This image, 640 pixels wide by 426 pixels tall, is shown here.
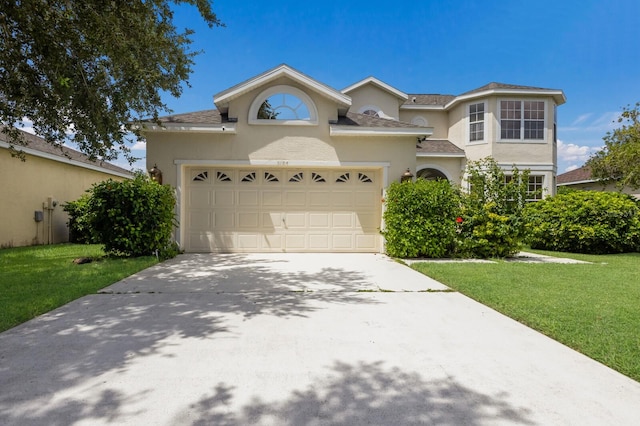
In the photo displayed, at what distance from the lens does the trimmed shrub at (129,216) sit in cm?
833

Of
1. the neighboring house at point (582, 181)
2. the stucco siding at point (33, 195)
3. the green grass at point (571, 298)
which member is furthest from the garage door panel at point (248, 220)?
the neighboring house at point (582, 181)

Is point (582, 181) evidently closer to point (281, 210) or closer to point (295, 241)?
point (295, 241)

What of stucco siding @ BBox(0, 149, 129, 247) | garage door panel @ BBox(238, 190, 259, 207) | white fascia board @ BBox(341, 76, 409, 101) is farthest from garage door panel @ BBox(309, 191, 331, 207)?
stucco siding @ BBox(0, 149, 129, 247)

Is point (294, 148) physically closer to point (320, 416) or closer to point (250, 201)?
point (250, 201)

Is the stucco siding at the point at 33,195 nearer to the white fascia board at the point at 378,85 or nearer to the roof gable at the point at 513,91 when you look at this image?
the white fascia board at the point at 378,85

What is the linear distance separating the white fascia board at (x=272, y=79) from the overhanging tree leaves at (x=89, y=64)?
213 centimetres

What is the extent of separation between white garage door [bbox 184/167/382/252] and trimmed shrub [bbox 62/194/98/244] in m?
5.40

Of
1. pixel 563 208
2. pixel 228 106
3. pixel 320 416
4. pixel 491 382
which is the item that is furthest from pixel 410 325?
pixel 563 208

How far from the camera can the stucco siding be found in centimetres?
1129

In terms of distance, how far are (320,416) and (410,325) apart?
2.06 metres

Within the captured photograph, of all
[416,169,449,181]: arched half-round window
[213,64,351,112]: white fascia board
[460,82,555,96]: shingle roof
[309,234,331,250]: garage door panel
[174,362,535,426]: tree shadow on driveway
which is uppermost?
[460,82,555,96]: shingle roof

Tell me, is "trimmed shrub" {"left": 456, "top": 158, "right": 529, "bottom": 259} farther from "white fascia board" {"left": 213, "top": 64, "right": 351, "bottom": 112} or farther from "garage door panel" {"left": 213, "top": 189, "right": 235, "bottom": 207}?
"garage door panel" {"left": 213, "top": 189, "right": 235, "bottom": 207}

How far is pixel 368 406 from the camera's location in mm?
2363

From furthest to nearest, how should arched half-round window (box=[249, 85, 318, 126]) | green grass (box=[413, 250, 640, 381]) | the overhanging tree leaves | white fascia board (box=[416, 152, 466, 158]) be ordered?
1. white fascia board (box=[416, 152, 466, 158])
2. arched half-round window (box=[249, 85, 318, 126])
3. the overhanging tree leaves
4. green grass (box=[413, 250, 640, 381])
